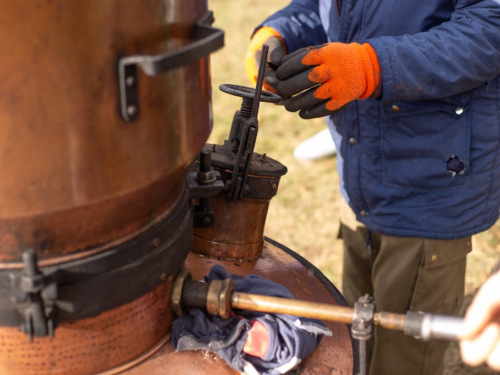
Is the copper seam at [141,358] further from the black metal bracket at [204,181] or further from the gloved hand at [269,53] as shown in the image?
the gloved hand at [269,53]

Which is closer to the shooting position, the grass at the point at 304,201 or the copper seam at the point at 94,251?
the copper seam at the point at 94,251

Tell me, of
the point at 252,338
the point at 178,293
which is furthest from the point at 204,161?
the point at 252,338

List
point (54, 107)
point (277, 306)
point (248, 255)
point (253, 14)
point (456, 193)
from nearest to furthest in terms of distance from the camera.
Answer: point (54, 107) < point (277, 306) < point (248, 255) < point (456, 193) < point (253, 14)

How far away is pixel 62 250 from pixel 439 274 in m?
1.53

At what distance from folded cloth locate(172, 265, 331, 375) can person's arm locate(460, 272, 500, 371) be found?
16.7 inches

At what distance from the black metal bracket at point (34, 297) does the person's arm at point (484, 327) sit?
683 millimetres

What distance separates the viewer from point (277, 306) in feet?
3.76

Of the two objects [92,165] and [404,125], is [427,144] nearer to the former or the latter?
[404,125]

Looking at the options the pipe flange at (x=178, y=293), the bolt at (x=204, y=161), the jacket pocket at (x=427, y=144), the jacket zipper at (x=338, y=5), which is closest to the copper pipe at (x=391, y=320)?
the pipe flange at (x=178, y=293)

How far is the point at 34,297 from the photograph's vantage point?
0.94m

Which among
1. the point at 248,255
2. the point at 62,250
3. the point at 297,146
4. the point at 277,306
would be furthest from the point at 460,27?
the point at 297,146

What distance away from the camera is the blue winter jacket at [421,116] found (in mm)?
1599

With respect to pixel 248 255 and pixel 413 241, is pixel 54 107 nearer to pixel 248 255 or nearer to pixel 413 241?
pixel 248 255

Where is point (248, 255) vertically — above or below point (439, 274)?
above
